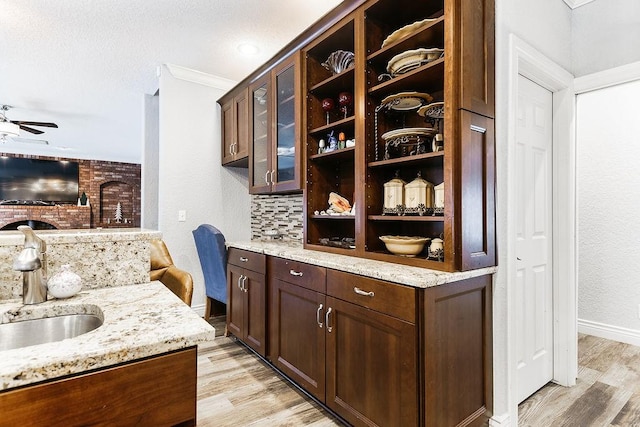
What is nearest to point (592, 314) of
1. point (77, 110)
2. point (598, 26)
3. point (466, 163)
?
point (598, 26)

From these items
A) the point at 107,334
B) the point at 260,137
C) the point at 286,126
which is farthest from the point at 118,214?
the point at 107,334

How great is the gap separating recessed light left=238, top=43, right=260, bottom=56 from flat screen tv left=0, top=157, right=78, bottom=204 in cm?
736

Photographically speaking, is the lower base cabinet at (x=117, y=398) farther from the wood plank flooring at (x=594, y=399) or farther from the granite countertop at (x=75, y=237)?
the wood plank flooring at (x=594, y=399)

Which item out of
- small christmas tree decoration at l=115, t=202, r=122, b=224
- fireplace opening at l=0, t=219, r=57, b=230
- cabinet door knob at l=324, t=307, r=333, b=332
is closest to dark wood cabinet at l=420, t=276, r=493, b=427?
cabinet door knob at l=324, t=307, r=333, b=332

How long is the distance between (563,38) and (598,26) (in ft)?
0.67

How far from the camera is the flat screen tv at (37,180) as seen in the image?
776 cm

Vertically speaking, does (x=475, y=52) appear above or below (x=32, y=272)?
above

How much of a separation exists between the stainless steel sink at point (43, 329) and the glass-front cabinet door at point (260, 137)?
1.99 m

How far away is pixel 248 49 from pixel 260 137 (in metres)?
0.79

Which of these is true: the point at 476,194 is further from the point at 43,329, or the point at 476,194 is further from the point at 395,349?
the point at 43,329

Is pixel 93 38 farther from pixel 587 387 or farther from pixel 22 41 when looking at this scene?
pixel 587 387

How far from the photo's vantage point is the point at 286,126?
9.04ft

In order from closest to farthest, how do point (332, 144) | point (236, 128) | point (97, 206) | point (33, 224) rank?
point (332, 144)
point (236, 128)
point (33, 224)
point (97, 206)

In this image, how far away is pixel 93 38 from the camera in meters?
2.84
